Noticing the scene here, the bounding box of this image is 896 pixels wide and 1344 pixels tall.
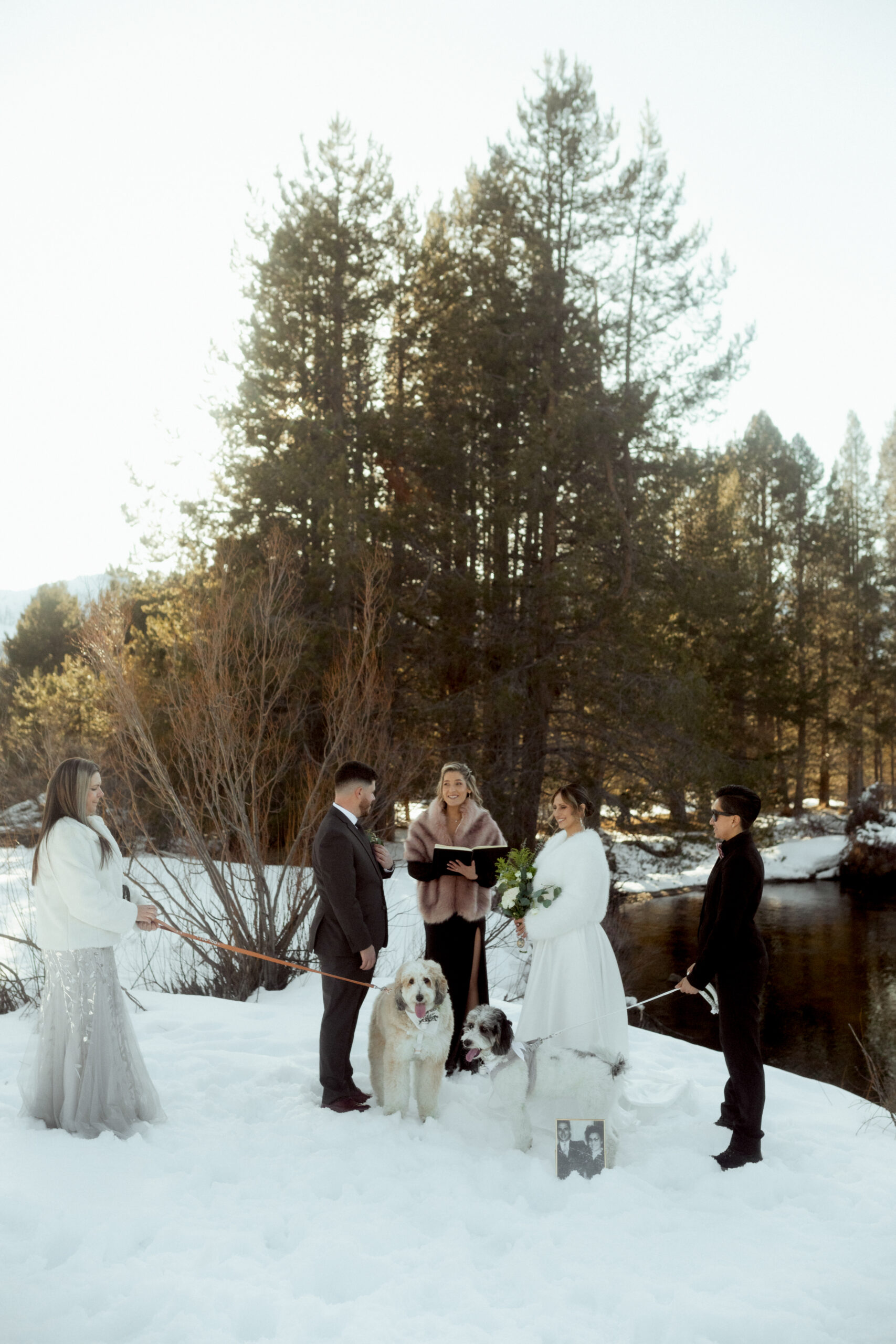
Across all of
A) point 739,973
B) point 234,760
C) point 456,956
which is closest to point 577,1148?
point 739,973

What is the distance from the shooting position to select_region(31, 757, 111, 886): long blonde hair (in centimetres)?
420

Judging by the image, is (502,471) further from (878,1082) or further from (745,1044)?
(745,1044)

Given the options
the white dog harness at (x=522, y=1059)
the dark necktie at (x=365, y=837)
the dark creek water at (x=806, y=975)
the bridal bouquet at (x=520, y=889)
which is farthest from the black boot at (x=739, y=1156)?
the dark creek water at (x=806, y=975)

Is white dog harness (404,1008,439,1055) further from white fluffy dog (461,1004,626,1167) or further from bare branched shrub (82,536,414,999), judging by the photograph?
bare branched shrub (82,536,414,999)

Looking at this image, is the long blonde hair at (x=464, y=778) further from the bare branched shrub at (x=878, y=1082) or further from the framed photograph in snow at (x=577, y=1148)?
the bare branched shrub at (x=878, y=1082)

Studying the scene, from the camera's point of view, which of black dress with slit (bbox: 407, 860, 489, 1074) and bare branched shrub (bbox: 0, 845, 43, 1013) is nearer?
black dress with slit (bbox: 407, 860, 489, 1074)

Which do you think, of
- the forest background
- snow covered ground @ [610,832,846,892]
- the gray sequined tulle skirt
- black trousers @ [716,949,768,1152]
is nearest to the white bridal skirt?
black trousers @ [716,949,768,1152]

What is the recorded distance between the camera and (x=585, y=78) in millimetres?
15758

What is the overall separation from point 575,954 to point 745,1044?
89cm

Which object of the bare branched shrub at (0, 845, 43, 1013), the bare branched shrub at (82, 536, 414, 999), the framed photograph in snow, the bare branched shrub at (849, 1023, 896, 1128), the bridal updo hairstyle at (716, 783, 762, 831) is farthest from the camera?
the bare branched shrub at (82, 536, 414, 999)

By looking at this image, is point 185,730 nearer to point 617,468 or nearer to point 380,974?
point 380,974

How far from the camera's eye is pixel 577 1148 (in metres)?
4.10

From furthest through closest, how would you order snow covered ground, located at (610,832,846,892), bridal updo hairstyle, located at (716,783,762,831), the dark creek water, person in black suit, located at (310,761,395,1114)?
snow covered ground, located at (610,832,846,892) → the dark creek water → person in black suit, located at (310,761,395,1114) → bridal updo hairstyle, located at (716,783,762,831)

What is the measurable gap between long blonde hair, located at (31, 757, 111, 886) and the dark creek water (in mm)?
8228
